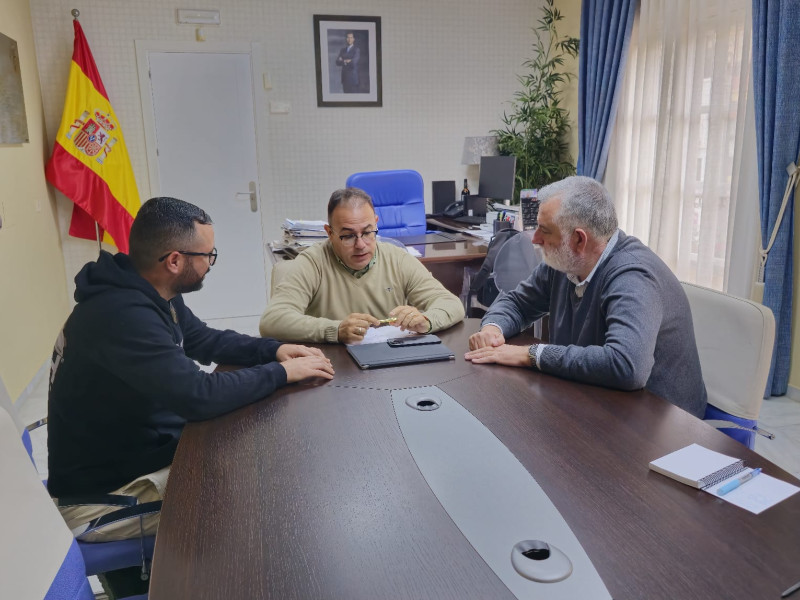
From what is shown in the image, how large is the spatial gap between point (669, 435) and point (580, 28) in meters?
4.34

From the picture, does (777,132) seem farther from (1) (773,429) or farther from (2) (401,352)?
(2) (401,352)

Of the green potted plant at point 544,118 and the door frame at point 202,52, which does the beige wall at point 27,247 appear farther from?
the green potted plant at point 544,118

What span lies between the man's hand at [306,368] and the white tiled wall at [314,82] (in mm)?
3706

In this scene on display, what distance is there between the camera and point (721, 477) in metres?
1.08

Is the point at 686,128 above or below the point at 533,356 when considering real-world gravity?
above

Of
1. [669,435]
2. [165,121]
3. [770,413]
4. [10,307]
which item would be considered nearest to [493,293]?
[770,413]

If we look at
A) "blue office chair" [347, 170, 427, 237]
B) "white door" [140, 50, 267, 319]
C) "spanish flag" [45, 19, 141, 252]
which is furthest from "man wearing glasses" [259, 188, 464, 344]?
"white door" [140, 50, 267, 319]

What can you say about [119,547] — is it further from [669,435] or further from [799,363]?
[799,363]

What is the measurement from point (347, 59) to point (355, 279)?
334 cm

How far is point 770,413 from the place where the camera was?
10.3ft

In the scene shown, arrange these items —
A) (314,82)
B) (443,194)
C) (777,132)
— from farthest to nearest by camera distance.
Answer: (443,194)
(314,82)
(777,132)

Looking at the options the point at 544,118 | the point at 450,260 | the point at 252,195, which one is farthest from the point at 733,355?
the point at 252,195

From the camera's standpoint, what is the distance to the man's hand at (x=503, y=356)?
1668 millimetres

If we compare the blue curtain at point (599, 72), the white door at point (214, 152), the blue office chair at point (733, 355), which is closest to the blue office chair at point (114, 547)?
the blue office chair at point (733, 355)
